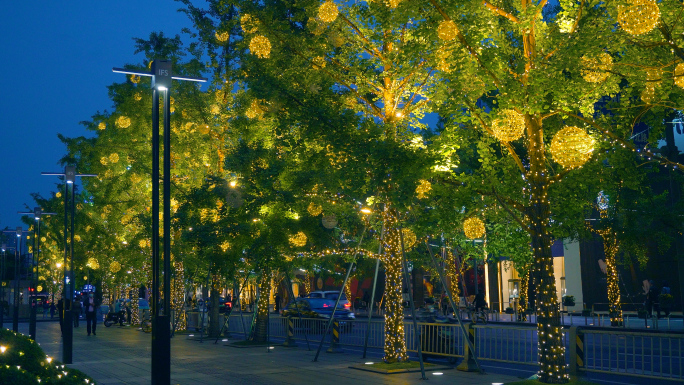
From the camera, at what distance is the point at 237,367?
58.4 feet

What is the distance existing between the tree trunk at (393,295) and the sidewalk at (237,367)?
1.00 metres

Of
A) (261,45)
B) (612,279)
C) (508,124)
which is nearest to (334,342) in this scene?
(261,45)

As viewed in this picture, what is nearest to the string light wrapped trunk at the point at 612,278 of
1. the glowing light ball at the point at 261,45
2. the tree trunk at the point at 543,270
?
the tree trunk at the point at 543,270

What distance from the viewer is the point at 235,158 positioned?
21250 millimetres

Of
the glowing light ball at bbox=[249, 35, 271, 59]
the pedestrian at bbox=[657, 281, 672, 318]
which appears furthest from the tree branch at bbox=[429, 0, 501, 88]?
the pedestrian at bbox=[657, 281, 672, 318]

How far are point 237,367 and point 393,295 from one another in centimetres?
447

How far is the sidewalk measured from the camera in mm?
15023

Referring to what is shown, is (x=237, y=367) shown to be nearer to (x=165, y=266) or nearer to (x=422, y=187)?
(x=165, y=266)

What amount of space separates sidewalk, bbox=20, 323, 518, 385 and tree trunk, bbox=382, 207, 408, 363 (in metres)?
1.00

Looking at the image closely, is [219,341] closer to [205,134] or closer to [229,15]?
[205,134]

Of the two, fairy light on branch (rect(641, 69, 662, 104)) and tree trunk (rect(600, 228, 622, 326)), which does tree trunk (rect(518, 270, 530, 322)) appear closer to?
tree trunk (rect(600, 228, 622, 326))

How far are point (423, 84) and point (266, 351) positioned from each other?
10.3m

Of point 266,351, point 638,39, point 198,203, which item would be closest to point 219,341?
point 266,351

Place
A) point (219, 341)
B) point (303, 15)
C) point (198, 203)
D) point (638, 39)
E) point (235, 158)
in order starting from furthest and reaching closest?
1. point (219, 341)
2. point (198, 203)
3. point (235, 158)
4. point (303, 15)
5. point (638, 39)
